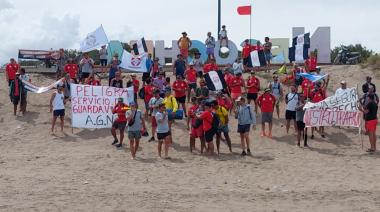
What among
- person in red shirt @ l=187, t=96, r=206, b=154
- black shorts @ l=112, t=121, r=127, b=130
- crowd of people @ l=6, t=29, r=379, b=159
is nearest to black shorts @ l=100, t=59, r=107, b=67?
crowd of people @ l=6, t=29, r=379, b=159

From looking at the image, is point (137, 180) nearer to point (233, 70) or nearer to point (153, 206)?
point (153, 206)

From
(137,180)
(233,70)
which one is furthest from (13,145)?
(233,70)

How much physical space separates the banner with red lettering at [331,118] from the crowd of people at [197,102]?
29cm

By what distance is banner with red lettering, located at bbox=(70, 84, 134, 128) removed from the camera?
65.6ft

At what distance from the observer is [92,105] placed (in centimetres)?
2008

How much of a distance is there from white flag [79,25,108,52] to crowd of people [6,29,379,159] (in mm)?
313

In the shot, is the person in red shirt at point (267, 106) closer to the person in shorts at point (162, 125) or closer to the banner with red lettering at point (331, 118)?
the banner with red lettering at point (331, 118)

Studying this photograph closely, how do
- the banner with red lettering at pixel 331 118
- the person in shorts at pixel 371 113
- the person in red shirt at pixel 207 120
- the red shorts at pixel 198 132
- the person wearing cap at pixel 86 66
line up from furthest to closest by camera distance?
the person wearing cap at pixel 86 66
the banner with red lettering at pixel 331 118
the person in shorts at pixel 371 113
the red shorts at pixel 198 132
the person in red shirt at pixel 207 120

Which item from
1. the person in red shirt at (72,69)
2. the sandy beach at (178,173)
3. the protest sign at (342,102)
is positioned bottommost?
the sandy beach at (178,173)

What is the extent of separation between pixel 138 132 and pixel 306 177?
4645 mm

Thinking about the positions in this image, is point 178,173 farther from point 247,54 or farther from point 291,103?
point 247,54

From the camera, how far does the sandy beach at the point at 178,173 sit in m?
11.8

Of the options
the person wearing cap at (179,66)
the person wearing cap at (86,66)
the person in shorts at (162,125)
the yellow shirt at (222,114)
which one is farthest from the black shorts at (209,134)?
the person wearing cap at (86,66)

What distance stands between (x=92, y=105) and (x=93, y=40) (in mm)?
4781
